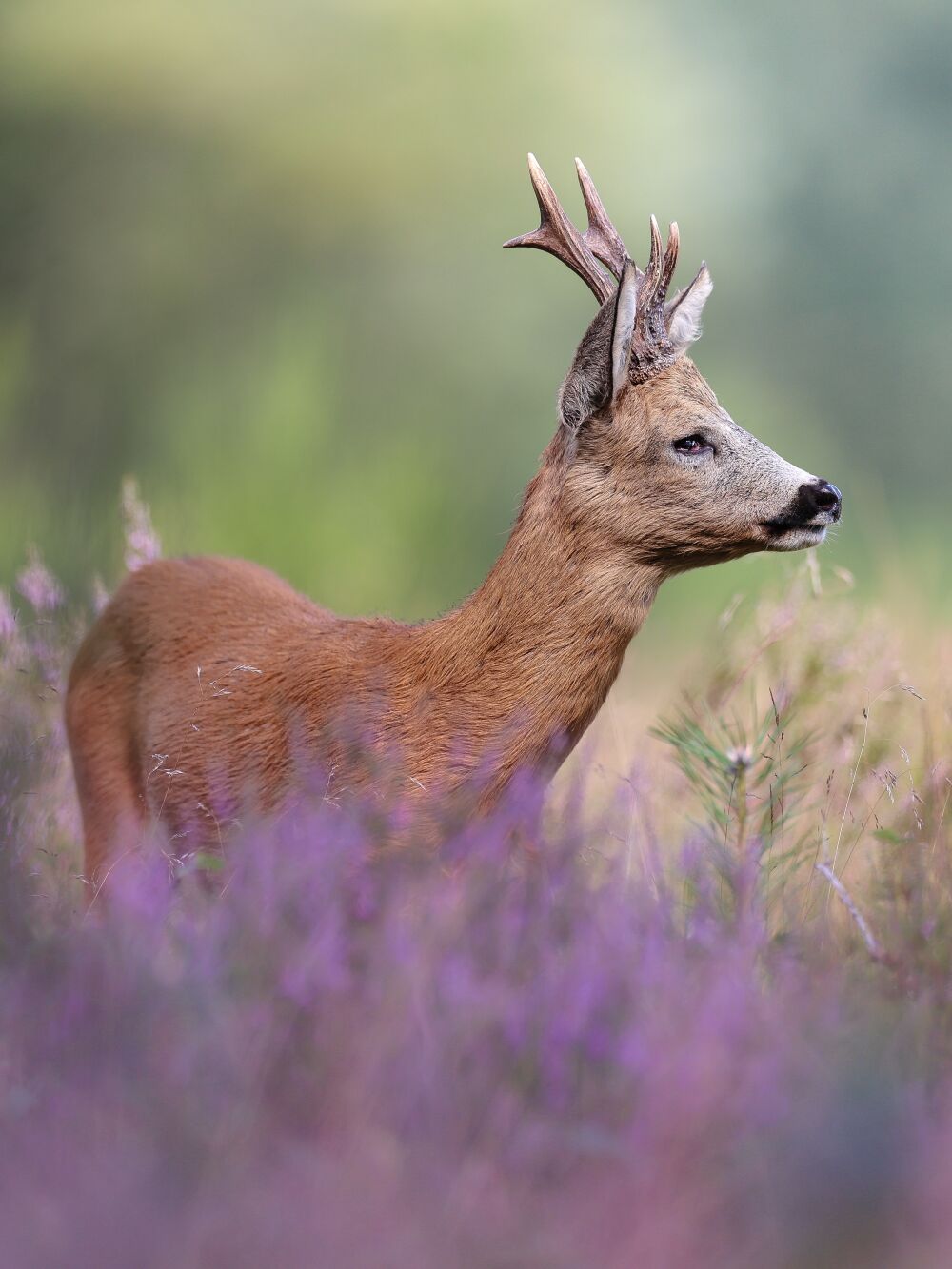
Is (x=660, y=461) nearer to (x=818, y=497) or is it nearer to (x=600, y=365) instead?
(x=600, y=365)

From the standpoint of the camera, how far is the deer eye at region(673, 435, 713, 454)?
3.94 metres

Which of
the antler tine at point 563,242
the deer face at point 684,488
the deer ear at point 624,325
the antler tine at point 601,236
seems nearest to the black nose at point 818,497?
the deer face at point 684,488

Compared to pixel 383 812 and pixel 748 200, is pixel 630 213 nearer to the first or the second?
pixel 748 200

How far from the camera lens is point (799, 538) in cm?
386

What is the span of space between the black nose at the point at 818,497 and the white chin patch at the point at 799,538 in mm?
47

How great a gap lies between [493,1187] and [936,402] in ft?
56.2

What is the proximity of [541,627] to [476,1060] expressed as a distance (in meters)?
1.72

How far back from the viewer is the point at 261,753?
3.95 meters

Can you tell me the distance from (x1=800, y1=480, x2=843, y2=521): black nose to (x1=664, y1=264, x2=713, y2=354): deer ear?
21.5 inches

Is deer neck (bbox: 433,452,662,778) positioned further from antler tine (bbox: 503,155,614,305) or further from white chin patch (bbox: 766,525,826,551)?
antler tine (bbox: 503,155,614,305)

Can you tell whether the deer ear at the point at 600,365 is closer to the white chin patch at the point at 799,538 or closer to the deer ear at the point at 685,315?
the deer ear at the point at 685,315

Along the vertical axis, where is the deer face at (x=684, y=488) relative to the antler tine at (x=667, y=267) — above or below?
below

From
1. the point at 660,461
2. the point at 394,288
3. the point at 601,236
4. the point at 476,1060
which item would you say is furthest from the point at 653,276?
the point at 394,288

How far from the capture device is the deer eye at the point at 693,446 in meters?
3.94
